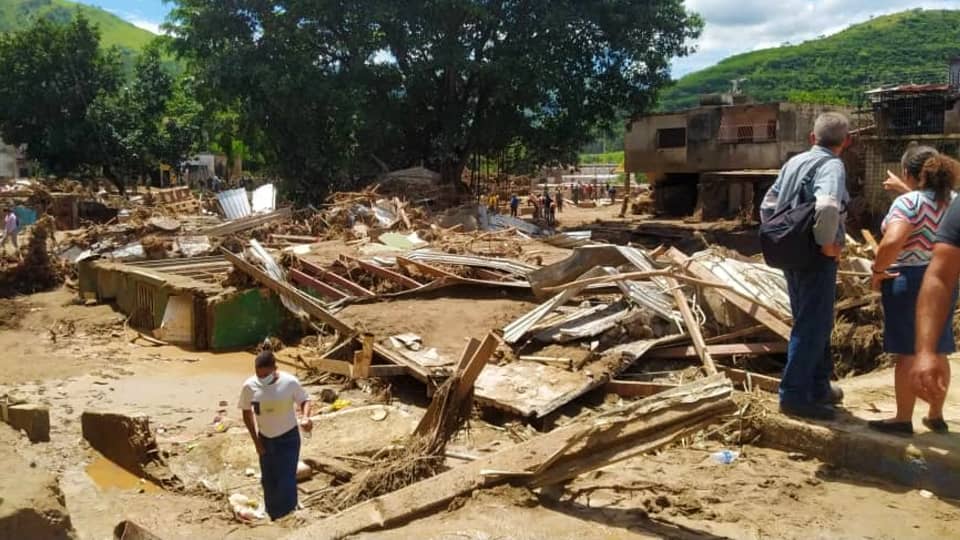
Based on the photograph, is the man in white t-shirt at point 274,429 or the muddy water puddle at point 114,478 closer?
the man in white t-shirt at point 274,429

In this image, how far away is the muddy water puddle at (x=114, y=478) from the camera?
7133 millimetres

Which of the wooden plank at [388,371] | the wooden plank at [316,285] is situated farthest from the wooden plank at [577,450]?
the wooden plank at [316,285]

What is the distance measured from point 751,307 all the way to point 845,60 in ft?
344

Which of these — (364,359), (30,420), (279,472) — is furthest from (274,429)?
(364,359)

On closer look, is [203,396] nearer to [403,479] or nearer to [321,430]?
[321,430]

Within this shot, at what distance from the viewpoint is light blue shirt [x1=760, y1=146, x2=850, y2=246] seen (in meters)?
4.15

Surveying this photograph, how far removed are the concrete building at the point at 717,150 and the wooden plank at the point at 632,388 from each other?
75.2 ft

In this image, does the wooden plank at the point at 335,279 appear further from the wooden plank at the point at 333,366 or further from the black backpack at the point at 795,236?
the black backpack at the point at 795,236

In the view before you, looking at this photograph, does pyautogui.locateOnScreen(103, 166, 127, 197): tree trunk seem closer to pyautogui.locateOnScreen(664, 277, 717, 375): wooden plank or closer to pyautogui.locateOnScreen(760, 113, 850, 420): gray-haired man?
pyautogui.locateOnScreen(664, 277, 717, 375): wooden plank

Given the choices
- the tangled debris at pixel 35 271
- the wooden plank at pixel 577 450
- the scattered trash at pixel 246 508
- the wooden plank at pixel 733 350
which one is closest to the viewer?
the wooden plank at pixel 577 450

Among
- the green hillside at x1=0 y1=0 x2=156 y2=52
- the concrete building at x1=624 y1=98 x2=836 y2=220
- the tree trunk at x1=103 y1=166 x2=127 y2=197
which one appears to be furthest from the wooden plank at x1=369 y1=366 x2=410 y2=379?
the green hillside at x1=0 y1=0 x2=156 y2=52

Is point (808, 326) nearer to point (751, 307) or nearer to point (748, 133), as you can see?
point (751, 307)

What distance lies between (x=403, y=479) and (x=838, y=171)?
2.92 m

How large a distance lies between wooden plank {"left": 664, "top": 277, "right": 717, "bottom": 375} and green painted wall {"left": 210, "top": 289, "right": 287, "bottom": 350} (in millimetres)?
6641
